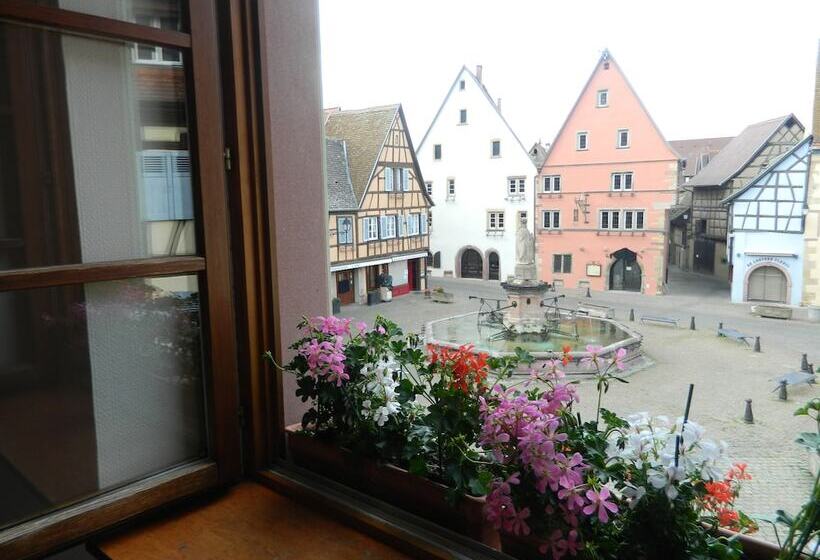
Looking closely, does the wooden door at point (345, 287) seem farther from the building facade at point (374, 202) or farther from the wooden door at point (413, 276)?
the wooden door at point (413, 276)

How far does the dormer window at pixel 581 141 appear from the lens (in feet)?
18.4

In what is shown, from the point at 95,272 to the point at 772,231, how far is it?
2053 millimetres

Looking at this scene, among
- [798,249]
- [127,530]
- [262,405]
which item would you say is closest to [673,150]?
[798,249]

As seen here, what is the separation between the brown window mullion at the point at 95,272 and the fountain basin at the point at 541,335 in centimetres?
189

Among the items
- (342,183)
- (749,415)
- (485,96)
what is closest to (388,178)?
(342,183)

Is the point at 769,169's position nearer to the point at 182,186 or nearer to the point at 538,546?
the point at 538,546

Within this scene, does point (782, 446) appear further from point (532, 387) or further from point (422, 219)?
point (422, 219)

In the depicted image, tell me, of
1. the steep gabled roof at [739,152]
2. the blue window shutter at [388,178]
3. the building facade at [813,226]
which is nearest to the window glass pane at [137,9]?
the building facade at [813,226]

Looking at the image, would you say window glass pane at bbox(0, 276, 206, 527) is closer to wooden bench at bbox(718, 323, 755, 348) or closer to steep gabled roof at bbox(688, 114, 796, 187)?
steep gabled roof at bbox(688, 114, 796, 187)

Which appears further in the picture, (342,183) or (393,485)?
(342,183)

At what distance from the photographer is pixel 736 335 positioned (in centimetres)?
277

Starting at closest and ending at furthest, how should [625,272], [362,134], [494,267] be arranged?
[362,134], [625,272], [494,267]

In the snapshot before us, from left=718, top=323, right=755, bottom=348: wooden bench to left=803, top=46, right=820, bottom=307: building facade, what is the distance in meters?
0.76

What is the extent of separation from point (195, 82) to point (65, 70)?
0.21 m
